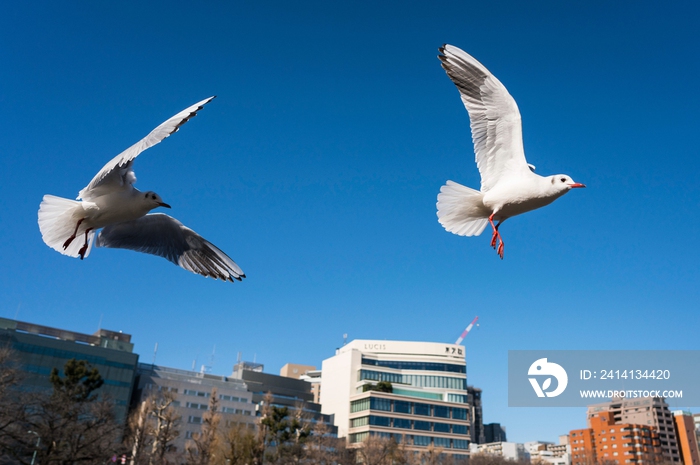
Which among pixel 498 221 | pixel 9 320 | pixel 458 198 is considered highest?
pixel 9 320

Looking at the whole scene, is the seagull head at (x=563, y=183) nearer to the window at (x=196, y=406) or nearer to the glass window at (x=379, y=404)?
the window at (x=196, y=406)

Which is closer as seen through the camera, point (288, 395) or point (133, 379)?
point (133, 379)

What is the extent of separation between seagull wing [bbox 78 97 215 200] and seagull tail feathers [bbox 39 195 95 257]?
0.42m

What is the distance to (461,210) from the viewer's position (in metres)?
8.87

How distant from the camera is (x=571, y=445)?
390 ft

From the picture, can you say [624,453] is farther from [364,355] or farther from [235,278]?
[235,278]

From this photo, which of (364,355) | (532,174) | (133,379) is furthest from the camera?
(364,355)

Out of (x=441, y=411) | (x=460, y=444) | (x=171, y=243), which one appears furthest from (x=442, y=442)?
(x=171, y=243)

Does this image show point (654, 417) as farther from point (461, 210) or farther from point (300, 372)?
point (461, 210)

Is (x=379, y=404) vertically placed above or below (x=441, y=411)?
above

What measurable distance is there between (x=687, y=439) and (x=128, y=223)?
444 feet

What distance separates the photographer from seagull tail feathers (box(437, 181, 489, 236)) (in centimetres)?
869

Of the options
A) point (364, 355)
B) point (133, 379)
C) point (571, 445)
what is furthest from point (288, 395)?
point (571, 445)

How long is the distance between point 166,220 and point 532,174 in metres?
5.30
